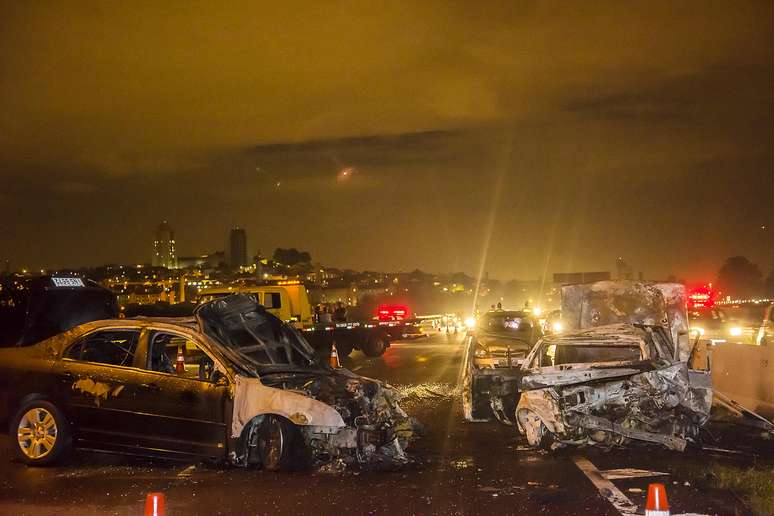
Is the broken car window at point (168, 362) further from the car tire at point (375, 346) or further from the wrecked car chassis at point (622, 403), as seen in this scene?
the car tire at point (375, 346)

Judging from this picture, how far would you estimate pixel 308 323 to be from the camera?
989 inches

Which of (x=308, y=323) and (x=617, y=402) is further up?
(x=308, y=323)

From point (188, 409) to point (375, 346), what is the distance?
17.8m

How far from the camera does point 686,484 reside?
26.9ft

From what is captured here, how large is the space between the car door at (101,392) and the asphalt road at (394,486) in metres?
0.39

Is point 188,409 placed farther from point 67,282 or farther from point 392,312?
point 392,312

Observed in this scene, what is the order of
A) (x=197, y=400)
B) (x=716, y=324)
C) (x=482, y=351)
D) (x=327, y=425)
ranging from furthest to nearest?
(x=716, y=324) → (x=482, y=351) → (x=197, y=400) → (x=327, y=425)

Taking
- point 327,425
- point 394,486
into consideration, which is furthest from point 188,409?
point 394,486

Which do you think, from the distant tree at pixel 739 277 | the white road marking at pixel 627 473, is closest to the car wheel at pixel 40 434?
the white road marking at pixel 627 473

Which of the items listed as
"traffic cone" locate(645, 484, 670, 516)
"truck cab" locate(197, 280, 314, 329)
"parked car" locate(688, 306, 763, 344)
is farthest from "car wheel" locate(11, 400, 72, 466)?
"parked car" locate(688, 306, 763, 344)

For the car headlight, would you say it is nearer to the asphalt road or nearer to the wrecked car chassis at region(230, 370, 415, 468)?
Result: the asphalt road

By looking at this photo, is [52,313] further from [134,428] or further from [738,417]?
[738,417]

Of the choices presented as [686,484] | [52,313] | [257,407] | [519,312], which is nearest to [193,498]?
[257,407]

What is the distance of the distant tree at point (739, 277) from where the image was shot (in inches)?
4171
